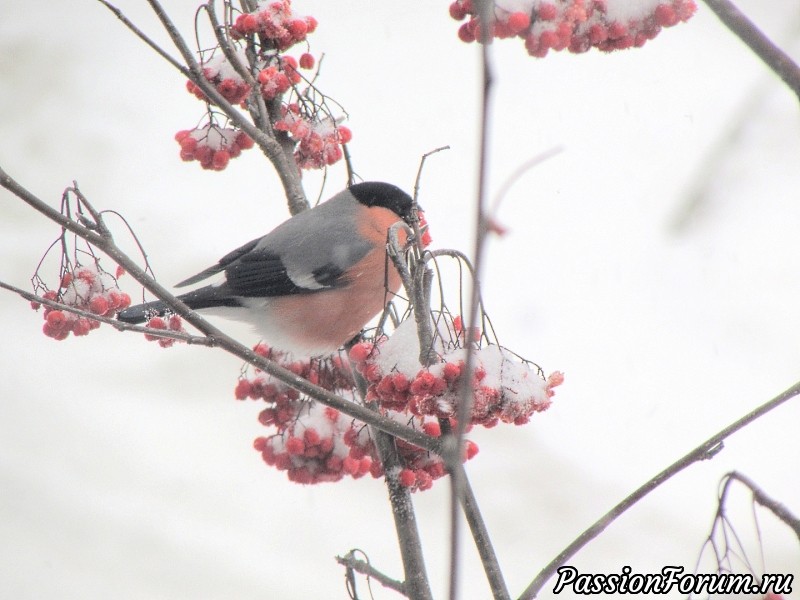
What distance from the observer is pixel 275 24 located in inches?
52.3

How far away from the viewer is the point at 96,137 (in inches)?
118

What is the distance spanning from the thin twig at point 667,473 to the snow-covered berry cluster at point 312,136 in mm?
789

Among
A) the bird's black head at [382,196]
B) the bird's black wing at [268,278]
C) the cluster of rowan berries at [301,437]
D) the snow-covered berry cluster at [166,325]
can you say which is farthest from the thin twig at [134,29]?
the bird's black head at [382,196]

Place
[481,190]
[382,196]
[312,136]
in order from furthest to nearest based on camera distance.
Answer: [382,196] → [312,136] → [481,190]

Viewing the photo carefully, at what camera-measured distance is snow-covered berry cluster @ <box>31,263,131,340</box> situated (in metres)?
1.29

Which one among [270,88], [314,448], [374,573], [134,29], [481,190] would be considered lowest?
[481,190]

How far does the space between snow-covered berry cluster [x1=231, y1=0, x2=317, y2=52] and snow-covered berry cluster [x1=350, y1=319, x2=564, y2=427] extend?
1.74 feet

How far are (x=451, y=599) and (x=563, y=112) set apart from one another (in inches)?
101

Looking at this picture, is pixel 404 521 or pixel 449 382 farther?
pixel 404 521

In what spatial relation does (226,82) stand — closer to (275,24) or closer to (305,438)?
(275,24)

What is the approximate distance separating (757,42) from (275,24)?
91 cm

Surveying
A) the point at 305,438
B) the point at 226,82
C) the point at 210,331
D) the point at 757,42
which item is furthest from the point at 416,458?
→ the point at 757,42

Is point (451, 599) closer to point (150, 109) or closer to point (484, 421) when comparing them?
point (484, 421)

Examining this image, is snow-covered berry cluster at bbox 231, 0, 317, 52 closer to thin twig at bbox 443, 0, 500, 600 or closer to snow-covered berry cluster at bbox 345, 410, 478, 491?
snow-covered berry cluster at bbox 345, 410, 478, 491
